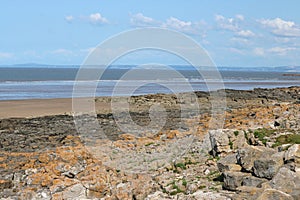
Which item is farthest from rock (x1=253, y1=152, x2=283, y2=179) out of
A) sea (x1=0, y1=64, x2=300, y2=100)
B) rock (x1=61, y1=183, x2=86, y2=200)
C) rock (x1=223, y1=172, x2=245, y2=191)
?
sea (x1=0, y1=64, x2=300, y2=100)

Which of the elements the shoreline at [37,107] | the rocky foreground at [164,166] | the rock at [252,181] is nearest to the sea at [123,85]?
the shoreline at [37,107]

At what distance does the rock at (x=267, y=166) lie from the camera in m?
11.3

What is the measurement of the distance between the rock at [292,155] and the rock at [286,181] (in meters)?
0.89

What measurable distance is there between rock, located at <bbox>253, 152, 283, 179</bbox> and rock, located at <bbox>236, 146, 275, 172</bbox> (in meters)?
0.38

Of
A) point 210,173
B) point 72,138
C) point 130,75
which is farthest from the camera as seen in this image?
point 130,75

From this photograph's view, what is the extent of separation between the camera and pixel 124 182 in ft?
47.3

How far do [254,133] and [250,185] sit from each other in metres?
5.56

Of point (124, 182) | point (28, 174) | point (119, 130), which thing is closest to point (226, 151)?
point (124, 182)

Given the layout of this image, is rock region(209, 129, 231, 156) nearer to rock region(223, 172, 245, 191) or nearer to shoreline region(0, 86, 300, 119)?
rock region(223, 172, 245, 191)

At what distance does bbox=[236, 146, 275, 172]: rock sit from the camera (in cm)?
1205

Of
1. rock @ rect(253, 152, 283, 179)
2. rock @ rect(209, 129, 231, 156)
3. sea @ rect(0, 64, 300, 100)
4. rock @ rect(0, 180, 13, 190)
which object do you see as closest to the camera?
rock @ rect(253, 152, 283, 179)

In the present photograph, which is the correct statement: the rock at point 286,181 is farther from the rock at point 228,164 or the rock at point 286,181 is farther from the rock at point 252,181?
the rock at point 228,164

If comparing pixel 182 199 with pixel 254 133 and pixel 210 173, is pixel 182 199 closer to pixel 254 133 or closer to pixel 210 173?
pixel 210 173

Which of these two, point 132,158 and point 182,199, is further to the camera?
point 132,158
